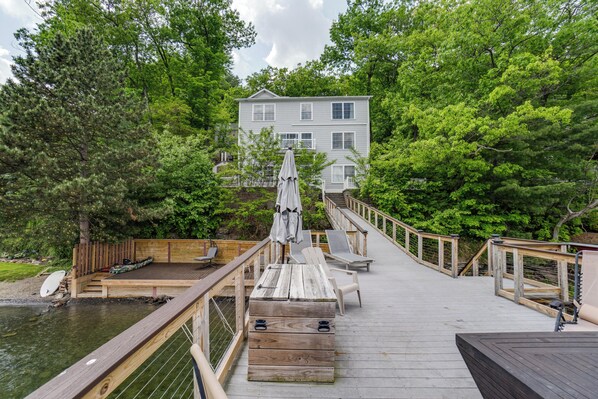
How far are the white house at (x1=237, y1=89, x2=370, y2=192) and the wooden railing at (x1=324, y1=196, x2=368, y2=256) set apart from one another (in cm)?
→ 497

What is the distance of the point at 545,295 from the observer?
14.4 ft

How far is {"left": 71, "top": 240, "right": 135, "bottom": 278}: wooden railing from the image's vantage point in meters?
8.85

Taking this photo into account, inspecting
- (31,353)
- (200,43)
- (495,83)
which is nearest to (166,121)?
(200,43)

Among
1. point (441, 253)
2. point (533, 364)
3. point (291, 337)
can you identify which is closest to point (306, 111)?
point (441, 253)

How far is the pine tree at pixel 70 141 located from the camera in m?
7.77

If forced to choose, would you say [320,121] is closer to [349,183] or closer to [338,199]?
[349,183]

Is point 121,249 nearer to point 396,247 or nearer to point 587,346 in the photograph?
point 396,247

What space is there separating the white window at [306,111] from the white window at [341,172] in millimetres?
3873

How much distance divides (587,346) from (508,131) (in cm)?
1097

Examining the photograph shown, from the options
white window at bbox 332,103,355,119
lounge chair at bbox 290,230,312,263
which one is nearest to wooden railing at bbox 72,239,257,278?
lounge chair at bbox 290,230,312,263

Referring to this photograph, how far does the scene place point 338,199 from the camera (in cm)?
1650

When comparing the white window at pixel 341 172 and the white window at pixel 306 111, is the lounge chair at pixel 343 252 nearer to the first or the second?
the white window at pixel 341 172

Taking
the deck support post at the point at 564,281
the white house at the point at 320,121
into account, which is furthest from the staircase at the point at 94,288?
the deck support post at the point at 564,281

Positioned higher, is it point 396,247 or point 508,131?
point 508,131
